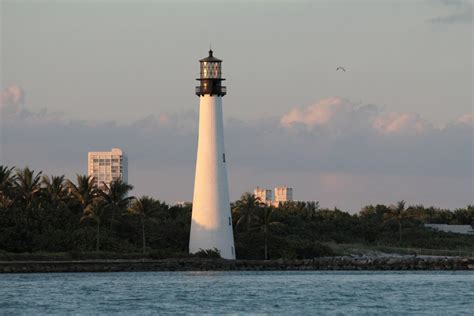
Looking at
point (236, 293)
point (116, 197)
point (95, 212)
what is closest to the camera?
point (236, 293)

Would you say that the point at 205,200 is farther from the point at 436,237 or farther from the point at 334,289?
the point at 436,237

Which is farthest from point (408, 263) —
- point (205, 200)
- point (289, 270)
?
point (205, 200)

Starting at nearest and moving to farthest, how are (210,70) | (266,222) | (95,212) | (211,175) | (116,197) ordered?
1. (211,175)
2. (210,70)
3. (95,212)
4. (116,197)
5. (266,222)

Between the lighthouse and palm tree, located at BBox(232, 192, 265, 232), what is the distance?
7.77 meters

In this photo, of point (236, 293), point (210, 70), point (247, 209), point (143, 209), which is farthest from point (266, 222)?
point (236, 293)

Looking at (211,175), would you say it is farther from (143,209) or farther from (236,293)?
(236,293)

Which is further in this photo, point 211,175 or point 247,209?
point 247,209

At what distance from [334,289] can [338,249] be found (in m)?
26.6

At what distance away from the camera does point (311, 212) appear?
108 metres

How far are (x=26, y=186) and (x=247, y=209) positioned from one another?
49.3 feet

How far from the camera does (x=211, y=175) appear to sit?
242ft

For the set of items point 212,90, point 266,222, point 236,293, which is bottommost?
point 236,293

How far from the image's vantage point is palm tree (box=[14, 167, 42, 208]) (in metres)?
81.4

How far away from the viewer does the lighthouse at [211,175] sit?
2904 inches
